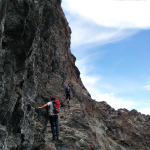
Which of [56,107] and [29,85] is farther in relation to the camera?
[29,85]

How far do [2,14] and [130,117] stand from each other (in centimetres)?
5049

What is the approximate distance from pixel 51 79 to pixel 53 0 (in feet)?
39.8

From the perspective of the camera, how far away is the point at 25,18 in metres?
12.6

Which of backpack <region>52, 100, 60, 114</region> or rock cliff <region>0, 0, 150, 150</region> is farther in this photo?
backpack <region>52, 100, 60, 114</region>

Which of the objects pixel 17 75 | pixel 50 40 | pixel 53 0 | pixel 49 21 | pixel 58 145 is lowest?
pixel 58 145

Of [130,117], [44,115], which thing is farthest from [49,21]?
[130,117]

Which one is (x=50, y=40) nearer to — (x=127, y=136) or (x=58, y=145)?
(x=58, y=145)

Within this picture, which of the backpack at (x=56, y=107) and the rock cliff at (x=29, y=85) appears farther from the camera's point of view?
the backpack at (x=56, y=107)

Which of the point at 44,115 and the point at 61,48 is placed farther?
the point at 61,48

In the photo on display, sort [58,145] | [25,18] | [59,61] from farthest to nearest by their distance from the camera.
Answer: [59,61], [58,145], [25,18]

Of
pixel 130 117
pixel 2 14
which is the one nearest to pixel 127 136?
pixel 130 117

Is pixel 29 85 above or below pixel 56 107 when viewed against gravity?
above

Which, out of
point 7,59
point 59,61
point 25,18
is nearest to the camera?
point 7,59

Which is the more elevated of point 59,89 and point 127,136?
point 59,89
